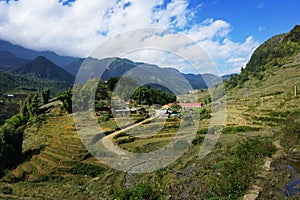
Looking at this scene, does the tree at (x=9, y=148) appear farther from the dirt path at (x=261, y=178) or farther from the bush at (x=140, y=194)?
the dirt path at (x=261, y=178)

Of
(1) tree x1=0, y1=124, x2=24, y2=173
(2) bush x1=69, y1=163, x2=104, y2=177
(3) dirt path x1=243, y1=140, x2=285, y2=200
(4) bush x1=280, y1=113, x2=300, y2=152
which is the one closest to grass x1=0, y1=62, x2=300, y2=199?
(2) bush x1=69, y1=163, x2=104, y2=177

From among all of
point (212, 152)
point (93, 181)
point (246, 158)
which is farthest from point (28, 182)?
point (246, 158)

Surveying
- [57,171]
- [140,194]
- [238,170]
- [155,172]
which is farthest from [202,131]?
[140,194]

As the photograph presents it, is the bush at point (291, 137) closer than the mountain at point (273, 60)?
Yes

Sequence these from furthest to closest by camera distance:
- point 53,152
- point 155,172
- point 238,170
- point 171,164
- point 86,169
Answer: point 53,152 → point 86,169 → point 171,164 → point 155,172 → point 238,170

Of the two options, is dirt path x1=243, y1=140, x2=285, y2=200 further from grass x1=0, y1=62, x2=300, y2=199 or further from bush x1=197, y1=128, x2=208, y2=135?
bush x1=197, y1=128, x2=208, y2=135

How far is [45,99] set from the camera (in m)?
42.2

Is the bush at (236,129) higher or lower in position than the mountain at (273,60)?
lower

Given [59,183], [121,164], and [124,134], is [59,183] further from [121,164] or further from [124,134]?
[124,134]

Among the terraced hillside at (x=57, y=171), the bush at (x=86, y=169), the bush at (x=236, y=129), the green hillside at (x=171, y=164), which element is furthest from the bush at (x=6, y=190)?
the bush at (x=236, y=129)

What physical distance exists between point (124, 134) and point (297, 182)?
606 inches

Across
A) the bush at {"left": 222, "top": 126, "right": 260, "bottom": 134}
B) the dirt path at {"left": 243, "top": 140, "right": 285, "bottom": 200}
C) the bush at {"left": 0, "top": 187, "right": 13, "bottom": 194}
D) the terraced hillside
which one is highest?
the bush at {"left": 222, "top": 126, "right": 260, "bottom": 134}

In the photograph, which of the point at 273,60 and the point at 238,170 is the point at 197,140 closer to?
the point at 238,170

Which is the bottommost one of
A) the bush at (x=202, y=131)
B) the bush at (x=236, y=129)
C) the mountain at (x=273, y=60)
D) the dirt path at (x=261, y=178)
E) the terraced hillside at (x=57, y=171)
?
the terraced hillside at (x=57, y=171)
